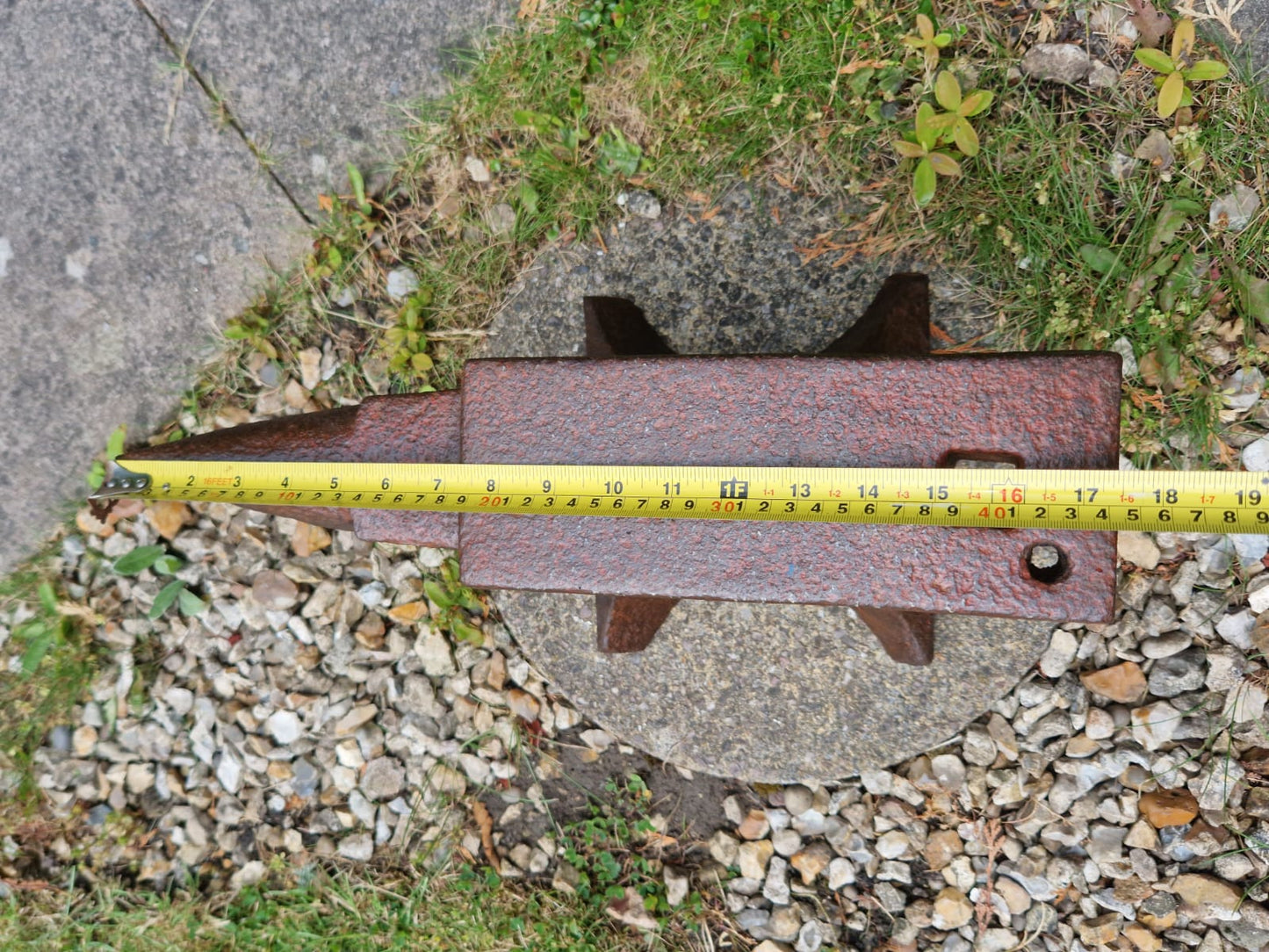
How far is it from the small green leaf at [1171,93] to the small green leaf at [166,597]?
11.4 feet

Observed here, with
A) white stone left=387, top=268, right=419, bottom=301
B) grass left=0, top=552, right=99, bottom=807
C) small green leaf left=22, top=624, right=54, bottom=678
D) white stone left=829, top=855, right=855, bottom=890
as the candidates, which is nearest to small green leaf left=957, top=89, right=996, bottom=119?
white stone left=387, top=268, right=419, bottom=301

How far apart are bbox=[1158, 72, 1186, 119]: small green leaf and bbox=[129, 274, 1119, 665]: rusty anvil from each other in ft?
4.22

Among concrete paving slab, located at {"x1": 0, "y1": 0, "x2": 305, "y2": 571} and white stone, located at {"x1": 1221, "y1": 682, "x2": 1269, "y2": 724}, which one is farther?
concrete paving slab, located at {"x1": 0, "y1": 0, "x2": 305, "y2": 571}

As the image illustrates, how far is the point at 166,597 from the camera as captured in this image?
3.10m

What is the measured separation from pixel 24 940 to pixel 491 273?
9.64 ft

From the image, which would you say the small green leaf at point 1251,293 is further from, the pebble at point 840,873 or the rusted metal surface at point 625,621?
the pebble at point 840,873

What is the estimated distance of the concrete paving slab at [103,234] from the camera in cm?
313

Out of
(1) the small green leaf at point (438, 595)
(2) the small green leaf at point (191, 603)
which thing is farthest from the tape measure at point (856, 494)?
(2) the small green leaf at point (191, 603)

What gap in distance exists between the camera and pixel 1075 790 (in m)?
2.61

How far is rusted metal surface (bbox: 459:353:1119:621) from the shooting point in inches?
67.2

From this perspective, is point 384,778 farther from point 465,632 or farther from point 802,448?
point 802,448

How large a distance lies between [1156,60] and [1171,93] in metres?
0.11

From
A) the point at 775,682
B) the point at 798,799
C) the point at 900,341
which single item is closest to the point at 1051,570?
→ the point at 900,341

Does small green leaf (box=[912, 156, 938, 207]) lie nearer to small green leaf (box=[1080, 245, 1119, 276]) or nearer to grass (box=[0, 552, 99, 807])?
small green leaf (box=[1080, 245, 1119, 276])
